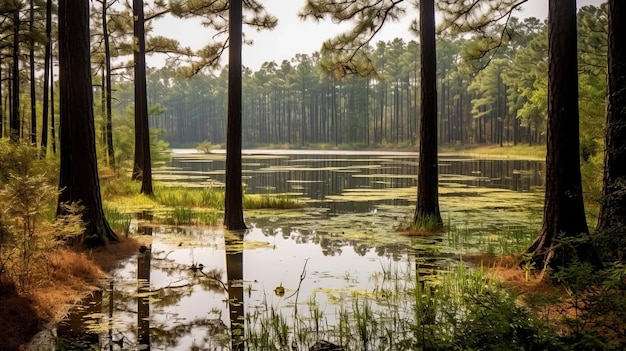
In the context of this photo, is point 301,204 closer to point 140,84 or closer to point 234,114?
point 234,114

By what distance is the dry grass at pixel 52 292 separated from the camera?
4.80m

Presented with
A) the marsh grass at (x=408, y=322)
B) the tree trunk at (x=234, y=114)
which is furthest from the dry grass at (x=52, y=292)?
the tree trunk at (x=234, y=114)

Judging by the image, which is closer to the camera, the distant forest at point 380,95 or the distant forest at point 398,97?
the distant forest at point 380,95

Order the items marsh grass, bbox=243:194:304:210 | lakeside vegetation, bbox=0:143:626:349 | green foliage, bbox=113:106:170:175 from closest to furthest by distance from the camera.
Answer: lakeside vegetation, bbox=0:143:626:349
marsh grass, bbox=243:194:304:210
green foliage, bbox=113:106:170:175

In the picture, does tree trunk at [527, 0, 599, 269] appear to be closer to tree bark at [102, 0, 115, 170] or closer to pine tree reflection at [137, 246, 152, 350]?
pine tree reflection at [137, 246, 152, 350]

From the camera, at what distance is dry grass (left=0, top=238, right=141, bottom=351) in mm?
4805

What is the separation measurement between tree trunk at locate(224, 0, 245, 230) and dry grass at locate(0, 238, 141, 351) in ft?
10.8

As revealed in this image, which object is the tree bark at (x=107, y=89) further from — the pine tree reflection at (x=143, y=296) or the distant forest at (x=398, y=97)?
the pine tree reflection at (x=143, y=296)

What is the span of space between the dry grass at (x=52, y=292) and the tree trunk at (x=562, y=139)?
19.1 feet

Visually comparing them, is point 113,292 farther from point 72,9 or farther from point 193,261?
point 72,9

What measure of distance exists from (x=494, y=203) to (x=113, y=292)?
1207cm

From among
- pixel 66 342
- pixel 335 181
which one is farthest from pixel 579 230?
pixel 335 181

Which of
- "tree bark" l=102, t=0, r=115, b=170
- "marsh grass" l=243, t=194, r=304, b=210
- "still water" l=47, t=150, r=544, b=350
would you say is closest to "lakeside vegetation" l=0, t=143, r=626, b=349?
"still water" l=47, t=150, r=544, b=350

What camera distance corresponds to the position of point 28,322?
498 centimetres
